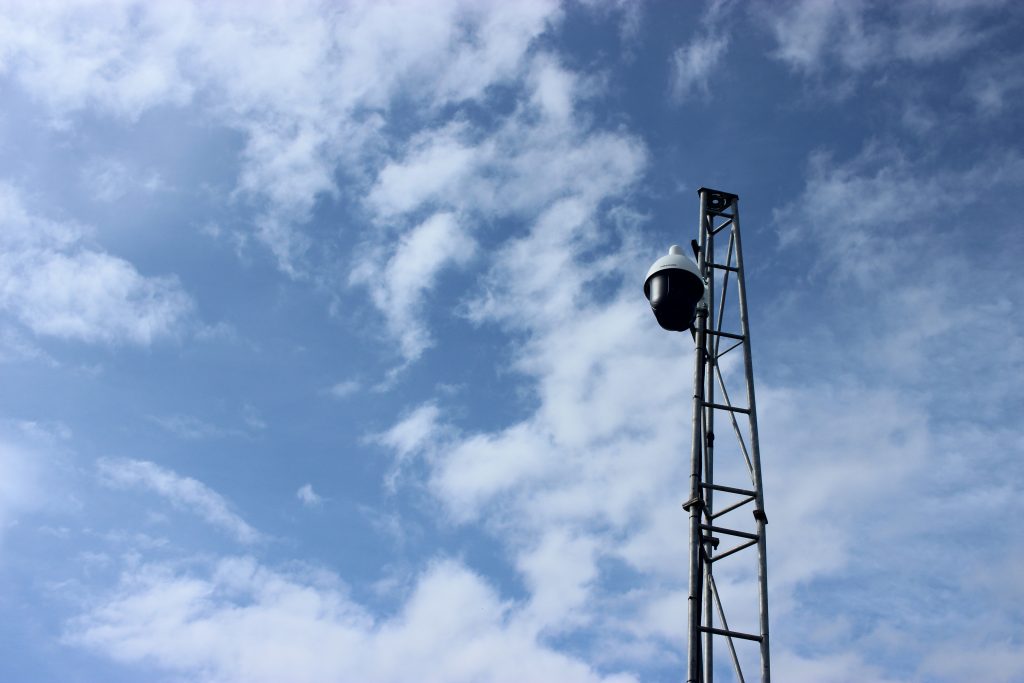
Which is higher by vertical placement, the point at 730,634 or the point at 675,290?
the point at 675,290

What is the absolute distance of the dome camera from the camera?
1315cm

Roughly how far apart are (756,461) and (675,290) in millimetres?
2634

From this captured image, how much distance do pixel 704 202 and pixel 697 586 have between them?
22.2 feet

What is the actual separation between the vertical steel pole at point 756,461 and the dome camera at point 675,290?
163cm

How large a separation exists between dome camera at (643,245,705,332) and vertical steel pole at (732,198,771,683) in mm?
1630

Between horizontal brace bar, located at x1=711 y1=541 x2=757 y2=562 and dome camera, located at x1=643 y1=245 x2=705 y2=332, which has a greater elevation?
dome camera, located at x1=643 y1=245 x2=705 y2=332

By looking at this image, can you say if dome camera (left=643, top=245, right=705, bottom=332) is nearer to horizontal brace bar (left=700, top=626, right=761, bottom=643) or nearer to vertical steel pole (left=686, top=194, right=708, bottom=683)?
vertical steel pole (left=686, top=194, right=708, bottom=683)

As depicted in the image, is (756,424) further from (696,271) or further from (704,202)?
(704,202)

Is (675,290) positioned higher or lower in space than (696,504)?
higher

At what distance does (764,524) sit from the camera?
1274cm

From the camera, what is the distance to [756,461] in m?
13.3

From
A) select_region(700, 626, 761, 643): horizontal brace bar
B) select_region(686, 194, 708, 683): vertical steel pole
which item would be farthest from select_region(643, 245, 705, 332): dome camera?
select_region(700, 626, 761, 643): horizontal brace bar

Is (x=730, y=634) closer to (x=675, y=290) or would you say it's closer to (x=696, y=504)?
(x=696, y=504)

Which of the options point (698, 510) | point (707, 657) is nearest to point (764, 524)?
point (698, 510)
